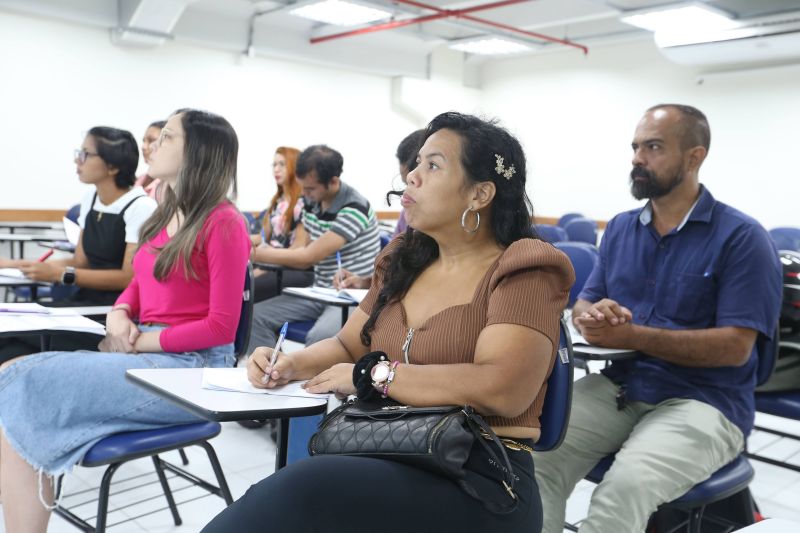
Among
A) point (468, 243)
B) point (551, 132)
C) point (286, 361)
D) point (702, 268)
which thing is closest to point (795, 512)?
point (702, 268)

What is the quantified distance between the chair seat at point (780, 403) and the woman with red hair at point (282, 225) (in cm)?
228

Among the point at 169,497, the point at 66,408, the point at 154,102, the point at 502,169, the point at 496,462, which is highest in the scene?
the point at 154,102

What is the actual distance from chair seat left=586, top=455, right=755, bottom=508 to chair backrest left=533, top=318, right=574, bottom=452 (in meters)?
0.41

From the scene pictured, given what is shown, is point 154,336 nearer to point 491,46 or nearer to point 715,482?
point 715,482

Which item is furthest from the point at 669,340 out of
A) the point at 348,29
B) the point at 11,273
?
the point at 348,29

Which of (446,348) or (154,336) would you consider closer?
(446,348)

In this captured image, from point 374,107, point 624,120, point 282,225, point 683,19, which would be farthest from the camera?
point 374,107

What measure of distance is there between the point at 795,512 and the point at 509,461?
192 centimetres

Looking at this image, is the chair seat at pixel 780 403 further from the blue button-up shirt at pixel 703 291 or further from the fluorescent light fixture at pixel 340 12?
the fluorescent light fixture at pixel 340 12

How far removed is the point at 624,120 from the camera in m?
9.02

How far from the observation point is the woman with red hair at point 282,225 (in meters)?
3.92

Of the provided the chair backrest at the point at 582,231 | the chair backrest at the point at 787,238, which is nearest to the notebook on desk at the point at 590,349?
the chair backrest at the point at 787,238

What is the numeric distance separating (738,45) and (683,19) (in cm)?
62

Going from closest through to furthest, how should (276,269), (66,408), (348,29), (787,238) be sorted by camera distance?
(66,408) → (276,269) → (787,238) → (348,29)
